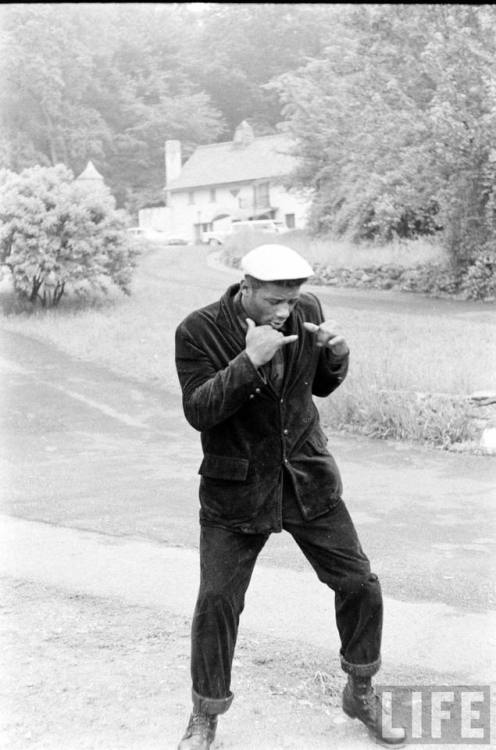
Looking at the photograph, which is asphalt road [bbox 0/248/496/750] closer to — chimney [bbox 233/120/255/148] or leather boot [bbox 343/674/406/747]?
leather boot [bbox 343/674/406/747]

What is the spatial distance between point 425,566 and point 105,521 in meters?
2.53

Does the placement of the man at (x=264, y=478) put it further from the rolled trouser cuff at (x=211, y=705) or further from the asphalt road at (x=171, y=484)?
the asphalt road at (x=171, y=484)

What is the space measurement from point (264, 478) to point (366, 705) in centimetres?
95

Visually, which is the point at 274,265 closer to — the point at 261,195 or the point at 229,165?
the point at 229,165

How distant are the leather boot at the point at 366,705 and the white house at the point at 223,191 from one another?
35498 millimetres

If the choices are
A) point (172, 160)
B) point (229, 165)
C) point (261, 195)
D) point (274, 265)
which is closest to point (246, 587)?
point (274, 265)

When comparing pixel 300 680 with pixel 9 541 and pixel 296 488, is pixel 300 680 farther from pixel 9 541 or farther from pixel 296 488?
pixel 9 541

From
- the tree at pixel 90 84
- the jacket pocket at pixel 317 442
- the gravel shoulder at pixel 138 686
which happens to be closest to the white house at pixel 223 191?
the tree at pixel 90 84

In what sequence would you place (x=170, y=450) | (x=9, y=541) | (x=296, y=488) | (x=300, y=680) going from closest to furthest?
(x=296, y=488)
(x=300, y=680)
(x=9, y=541)
(x=170, y=450)

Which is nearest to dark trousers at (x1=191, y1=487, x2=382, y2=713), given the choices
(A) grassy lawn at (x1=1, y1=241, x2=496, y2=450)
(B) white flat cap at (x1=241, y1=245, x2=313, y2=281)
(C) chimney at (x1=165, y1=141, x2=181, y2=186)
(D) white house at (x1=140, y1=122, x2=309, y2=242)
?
(B) white flat cap at (x1=241, y1=245, x2=313, y2=281)

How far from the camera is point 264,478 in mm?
3410

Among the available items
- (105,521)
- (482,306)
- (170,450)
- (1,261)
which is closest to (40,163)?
(1,261)

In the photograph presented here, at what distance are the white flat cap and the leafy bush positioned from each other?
56.1 ft

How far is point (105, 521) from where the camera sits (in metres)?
7.16
